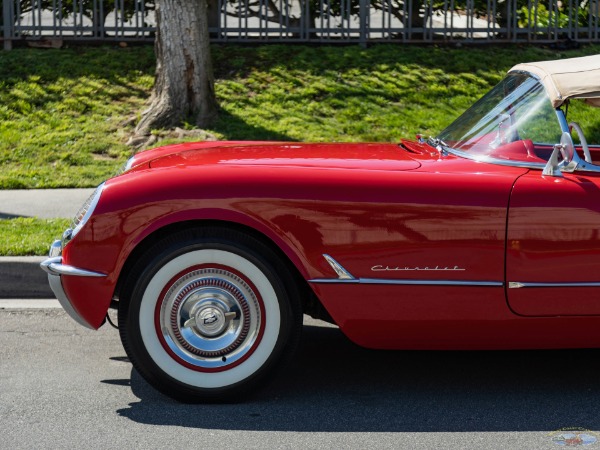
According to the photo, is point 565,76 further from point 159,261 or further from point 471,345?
point 159,261

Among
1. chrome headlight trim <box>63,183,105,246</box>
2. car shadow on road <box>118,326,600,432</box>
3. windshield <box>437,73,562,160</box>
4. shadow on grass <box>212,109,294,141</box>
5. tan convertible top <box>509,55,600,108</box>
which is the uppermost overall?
tan convertible top <box>509,55,600,108</box>

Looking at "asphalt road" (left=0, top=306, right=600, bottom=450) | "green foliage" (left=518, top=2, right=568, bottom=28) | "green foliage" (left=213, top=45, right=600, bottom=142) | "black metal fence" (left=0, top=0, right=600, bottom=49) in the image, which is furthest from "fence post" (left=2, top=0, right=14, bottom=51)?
"asphalt road" (left=0, top=306, right=600, bottom=450)

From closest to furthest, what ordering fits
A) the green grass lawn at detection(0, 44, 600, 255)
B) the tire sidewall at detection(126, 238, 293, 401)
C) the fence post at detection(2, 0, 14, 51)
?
the tire sidewall at detection(126, 238, 293, 401) → the green grass lawn at detection(0, 44, 600, 255) → the fence post at detection(2, 0, 14, 51)

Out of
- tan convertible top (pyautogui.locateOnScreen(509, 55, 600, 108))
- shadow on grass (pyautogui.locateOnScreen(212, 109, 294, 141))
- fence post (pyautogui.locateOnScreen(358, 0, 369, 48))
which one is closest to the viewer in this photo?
tan convertible top (pyautogui.locateOnScreen(509, 55, 600, 108))

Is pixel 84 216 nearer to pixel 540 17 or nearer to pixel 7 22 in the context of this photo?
pixel 7 22

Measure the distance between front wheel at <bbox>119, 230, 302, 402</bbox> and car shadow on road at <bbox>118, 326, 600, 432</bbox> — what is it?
137 millimetres

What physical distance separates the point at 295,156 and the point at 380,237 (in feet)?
2.13

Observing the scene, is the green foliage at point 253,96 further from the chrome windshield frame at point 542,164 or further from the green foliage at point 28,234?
the chrome windshield frame at point 542,164

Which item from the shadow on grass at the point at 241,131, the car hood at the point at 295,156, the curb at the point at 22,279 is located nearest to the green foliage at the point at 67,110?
the shadow on grass at the point at 241,131

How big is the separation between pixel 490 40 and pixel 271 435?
36.1 ft

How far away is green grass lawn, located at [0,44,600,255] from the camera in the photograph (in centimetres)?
1096

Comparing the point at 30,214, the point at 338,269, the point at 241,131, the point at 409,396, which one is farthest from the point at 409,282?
the point at 241,131

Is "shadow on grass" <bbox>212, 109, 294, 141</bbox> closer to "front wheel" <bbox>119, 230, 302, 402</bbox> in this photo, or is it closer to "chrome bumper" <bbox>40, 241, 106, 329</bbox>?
"chrome bumper" <bbox>40, 241, 106, 329</bbox>

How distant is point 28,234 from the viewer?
295 inches
